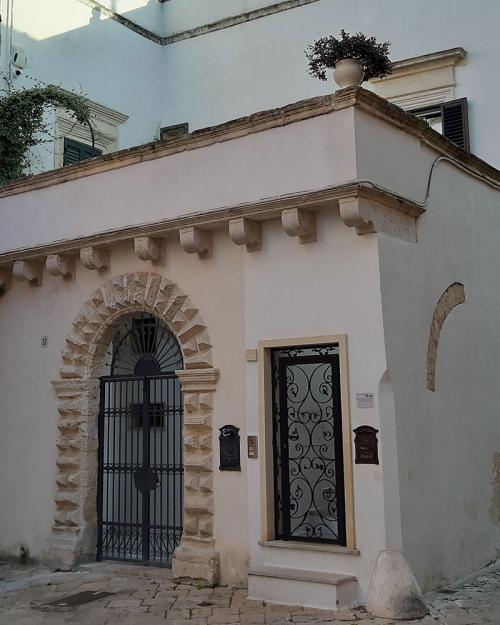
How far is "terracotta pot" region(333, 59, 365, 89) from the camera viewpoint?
774cm

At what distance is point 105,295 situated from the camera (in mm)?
9312

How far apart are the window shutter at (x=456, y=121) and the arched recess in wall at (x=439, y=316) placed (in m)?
4.03

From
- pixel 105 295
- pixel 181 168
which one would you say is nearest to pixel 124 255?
pixel 105 295

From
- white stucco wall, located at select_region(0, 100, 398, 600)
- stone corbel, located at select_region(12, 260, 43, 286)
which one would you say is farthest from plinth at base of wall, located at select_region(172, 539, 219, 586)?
stone corbel, located at select_region(12, 260, 43, 286)

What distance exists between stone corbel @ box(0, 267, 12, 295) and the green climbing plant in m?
1.92

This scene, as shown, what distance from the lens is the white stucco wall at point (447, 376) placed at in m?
7.39

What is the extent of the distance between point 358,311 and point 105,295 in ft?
11.1

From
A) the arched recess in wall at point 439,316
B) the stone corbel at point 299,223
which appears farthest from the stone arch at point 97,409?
the arched recess in wall at point 439,316

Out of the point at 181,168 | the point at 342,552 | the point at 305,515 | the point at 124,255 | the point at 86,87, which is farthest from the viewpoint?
the point at 86,87

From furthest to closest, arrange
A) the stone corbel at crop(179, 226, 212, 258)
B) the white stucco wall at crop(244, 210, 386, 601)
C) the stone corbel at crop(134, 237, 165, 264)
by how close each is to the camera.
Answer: the stone corbel at crop(134, 237, 165, 264), the stone corbel at crop(179, 226, 212, 258), the white stucco wall at crop(244, 210, 386, 601)

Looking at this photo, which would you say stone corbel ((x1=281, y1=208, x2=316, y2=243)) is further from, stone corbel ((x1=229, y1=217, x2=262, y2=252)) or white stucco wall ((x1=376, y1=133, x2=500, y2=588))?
white stucco wall ((x1=376, y1=133, x2=500, y2=588))

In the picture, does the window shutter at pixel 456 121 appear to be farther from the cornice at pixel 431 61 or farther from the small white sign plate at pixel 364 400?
the small white sign plate at pixel 364 400

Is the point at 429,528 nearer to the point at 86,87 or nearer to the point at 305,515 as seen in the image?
the point at 305,515

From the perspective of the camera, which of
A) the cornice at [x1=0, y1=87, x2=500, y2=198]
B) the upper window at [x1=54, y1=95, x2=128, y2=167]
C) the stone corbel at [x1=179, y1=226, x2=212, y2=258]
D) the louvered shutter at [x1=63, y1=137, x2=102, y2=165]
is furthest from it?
the louvered shutter at [x1=63, y1=137, x2=102, y2=165]
